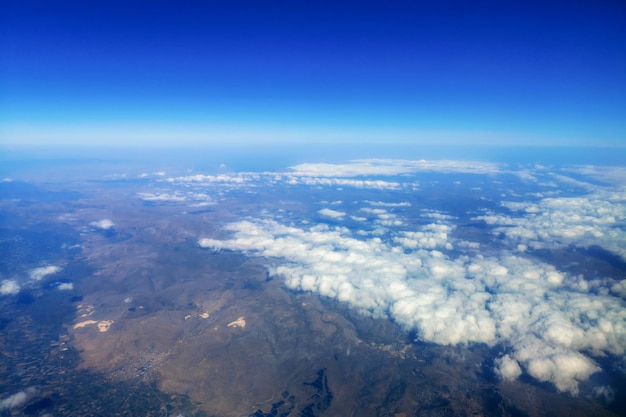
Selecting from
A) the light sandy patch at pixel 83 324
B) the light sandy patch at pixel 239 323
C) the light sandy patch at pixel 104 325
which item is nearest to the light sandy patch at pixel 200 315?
the light sandy patch at pixel 239 323

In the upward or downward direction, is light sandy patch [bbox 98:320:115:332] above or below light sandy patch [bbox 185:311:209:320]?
above

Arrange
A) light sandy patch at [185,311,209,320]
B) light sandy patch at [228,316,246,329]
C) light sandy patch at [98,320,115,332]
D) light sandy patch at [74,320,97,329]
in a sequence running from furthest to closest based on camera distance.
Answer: light sandy patch at [185,311,209,320]
light sandy patch at [228,316,246,329]
light sandy patch at [74,320,97,329]
light sandy patch at [98,320,115,332]

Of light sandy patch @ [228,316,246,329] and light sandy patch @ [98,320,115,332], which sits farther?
light sandy patch @ [228,316,246,329]

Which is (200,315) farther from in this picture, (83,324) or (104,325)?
(83,324)

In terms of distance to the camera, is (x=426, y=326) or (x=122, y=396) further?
(x=426, y=326)

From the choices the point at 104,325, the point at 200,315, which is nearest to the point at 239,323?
the point at 200,315

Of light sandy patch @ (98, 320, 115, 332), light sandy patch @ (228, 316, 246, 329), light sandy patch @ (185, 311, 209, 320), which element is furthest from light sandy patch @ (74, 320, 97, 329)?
light sandy patch @ (228, 316, 246, 329)

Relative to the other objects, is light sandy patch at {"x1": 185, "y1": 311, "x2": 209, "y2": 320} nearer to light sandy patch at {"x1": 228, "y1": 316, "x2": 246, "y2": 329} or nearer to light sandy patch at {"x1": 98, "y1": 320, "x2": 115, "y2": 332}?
light sandy patch at {"x1": 228, "y1": 316, "x2": 246, "y2": 329}

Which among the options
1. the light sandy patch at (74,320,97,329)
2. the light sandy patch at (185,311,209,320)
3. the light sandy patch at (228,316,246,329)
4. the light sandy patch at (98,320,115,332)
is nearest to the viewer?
the light sandy patch at (98,320,115,332)

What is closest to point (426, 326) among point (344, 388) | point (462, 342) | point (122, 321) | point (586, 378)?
point (462, 342)

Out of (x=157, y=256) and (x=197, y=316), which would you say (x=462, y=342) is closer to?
(x=197, y=316)

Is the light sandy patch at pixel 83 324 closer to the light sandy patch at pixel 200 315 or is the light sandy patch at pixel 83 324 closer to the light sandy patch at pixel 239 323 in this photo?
→ the light sandy patch at pixel 200 315
